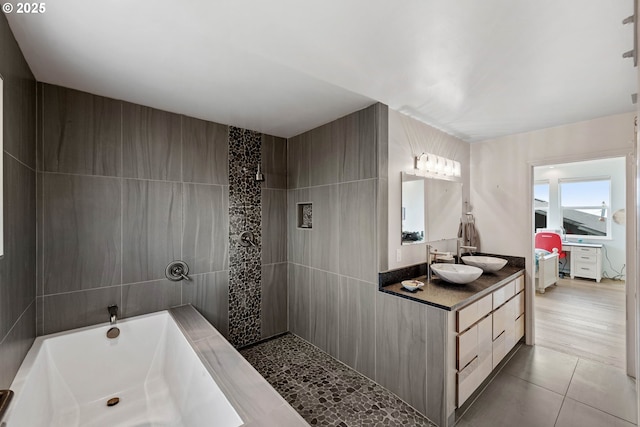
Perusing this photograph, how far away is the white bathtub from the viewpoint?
5.07 ft

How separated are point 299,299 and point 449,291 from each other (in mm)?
1661

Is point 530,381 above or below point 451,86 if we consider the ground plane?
below

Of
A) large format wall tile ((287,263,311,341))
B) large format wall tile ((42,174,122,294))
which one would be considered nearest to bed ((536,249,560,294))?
large format wall tile ((287,263,311,341))

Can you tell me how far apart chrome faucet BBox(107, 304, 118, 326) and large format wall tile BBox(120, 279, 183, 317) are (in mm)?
70

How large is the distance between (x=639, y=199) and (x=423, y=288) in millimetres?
1815

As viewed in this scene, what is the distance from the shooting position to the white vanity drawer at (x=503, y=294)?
2.41 meters

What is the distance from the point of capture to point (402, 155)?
254 centimetres

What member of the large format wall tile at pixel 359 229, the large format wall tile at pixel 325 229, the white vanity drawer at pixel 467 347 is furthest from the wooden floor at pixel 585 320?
the large format wall tile at pixel 325 229

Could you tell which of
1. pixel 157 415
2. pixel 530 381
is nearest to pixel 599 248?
pixel 530 381

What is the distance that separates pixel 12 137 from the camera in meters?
1.42

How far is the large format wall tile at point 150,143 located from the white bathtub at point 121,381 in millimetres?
1263

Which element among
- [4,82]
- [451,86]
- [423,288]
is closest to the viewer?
[4,82]

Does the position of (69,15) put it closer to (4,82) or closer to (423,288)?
(4,82)

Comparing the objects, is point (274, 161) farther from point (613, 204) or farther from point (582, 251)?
point (613, 204)
